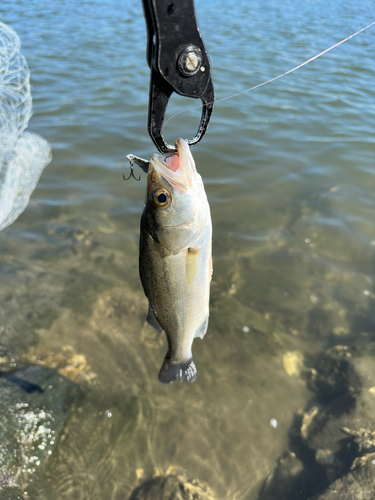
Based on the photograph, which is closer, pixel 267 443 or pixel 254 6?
pixel 267 443

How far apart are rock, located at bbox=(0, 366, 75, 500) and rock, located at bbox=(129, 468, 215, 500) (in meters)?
0.98

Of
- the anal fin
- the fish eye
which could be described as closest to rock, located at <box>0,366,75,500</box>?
the anal fin

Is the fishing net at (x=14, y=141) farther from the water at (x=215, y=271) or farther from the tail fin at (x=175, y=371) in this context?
the tail fin at (x=175, y=371)

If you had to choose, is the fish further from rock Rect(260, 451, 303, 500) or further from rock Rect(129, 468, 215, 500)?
rock Rect(260, 451, 303, 500)

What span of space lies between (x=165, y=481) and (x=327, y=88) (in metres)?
11.0

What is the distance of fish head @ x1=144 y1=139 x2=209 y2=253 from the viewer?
233 cm

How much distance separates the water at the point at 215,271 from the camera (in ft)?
14.5

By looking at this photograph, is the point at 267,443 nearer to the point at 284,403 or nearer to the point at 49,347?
the point at 284,403

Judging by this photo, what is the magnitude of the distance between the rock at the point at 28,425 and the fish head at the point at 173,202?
2693 millimetres

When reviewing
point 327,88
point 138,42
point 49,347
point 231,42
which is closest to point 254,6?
point 231,42

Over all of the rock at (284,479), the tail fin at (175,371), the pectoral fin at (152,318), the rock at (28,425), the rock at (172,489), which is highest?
the pectoral fin at (152,318)

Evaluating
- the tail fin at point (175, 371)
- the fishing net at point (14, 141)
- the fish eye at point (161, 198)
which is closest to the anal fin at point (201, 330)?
the tail fin at point (175, 371)

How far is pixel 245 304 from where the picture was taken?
5.70 meters

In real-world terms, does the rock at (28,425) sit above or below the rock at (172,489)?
above
